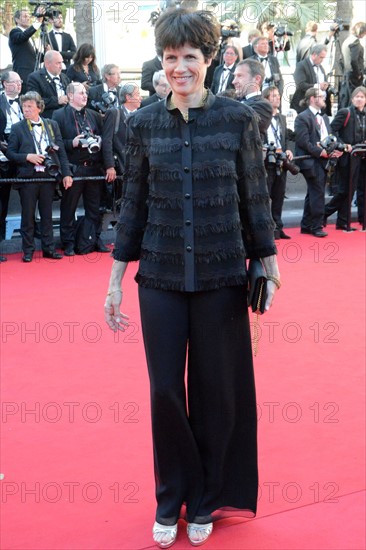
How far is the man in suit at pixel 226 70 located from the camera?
9891 millimetres

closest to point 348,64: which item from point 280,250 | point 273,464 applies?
point 280,250

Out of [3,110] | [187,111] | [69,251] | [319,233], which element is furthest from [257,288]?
[319,233]

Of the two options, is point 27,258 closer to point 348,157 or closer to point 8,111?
point 8,111

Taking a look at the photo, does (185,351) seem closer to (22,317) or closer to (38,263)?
(22,317)

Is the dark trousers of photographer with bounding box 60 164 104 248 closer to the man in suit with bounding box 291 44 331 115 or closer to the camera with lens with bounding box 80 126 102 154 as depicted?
the camera with lens with bounding box 80 126 102 154

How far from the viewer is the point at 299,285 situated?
23.3 ft

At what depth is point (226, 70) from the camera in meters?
9.95

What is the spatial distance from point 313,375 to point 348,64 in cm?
793

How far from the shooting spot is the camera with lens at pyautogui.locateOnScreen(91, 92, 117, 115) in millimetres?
9008

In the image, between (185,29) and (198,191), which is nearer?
(185,29)

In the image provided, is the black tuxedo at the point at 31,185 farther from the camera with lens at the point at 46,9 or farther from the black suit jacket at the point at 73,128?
the camera with lens at the point at 46,9

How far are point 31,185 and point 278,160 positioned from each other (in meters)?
2.65

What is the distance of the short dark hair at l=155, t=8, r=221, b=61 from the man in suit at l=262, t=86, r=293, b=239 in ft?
21.1

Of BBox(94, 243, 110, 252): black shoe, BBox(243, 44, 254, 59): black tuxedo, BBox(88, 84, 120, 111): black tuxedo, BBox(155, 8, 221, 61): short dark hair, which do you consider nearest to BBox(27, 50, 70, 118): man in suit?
BBox(88, 84, 120, 111): black tuxedo
